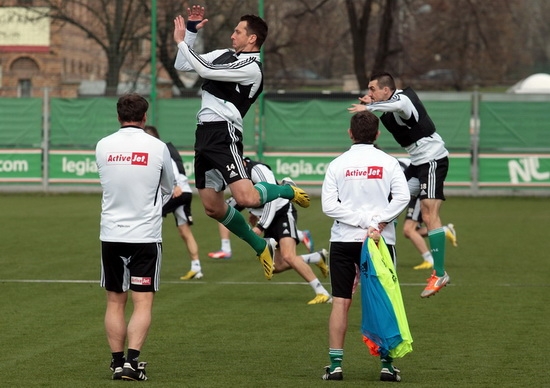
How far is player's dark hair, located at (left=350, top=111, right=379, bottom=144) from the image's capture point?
8.49 metres

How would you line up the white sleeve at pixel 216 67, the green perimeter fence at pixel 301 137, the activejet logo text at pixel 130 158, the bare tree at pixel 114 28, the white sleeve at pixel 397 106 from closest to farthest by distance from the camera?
the activejet logo text at pixel 130 158
the white sleeve at pixel 216 67
the white sleeve at pixel 397 106
the green perimeter fence at pixel 301 137
the bare tree at pixel 114 28

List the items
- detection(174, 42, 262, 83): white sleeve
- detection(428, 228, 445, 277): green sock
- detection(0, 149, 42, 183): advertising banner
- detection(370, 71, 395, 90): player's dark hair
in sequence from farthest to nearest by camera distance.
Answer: detection(0, 149, 42, 183): advertising banner
detection(428, 228, 445, 277): green sock
detection(370, 71, 395, 90): player's dark hair
detection(174, 42, 262, 83): white sleeve

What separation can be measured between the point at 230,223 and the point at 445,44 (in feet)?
136

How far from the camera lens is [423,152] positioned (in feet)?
42.3

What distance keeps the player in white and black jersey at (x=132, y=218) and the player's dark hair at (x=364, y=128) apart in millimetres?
1410

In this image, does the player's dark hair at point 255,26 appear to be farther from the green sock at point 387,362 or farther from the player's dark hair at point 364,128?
the green sock at point 387,362

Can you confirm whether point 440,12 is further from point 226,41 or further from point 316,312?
point 316,312

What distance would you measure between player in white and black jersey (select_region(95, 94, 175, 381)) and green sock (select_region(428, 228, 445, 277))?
14.2 ft

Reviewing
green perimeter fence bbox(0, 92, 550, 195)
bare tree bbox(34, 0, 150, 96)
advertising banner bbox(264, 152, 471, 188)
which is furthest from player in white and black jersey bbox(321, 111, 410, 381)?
bare tree bbox(34, 0, 150, 96)

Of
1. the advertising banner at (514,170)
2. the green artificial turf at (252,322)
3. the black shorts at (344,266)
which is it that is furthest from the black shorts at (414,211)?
the advertising banner at (514,170)

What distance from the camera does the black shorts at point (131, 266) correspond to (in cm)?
828

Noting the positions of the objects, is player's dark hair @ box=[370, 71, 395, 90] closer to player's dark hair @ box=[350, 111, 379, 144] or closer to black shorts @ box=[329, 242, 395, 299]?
player's dark hair @ box=[350, 111, 379, 144]

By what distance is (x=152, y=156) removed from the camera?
8.22 metres

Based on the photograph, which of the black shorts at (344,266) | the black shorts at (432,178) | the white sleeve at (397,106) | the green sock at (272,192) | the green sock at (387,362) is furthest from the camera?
the black shorts at (432,178)
